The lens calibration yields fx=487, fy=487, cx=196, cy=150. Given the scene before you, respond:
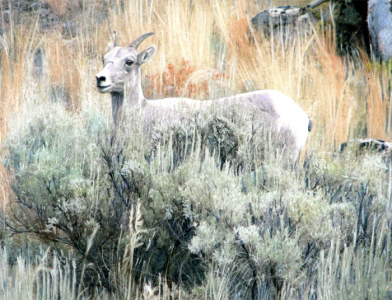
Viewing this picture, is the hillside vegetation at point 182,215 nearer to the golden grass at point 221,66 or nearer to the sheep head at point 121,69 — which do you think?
the sheep head at point 121,69

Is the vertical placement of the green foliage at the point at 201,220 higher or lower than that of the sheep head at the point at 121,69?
lower

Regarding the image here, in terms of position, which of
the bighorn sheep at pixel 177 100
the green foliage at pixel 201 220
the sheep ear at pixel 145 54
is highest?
the sheep ear at pixel 145 54

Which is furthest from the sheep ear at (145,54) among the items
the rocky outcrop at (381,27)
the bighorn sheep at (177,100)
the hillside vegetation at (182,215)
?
the rocky outcrop at (381,27)

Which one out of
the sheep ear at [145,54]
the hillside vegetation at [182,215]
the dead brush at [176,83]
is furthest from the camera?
the dead brush at [176,83]

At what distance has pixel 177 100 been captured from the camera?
538 centimetres

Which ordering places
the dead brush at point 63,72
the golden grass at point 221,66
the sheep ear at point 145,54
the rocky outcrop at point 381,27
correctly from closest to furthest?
the sheep ear at point 145,54
the golden grass at point 221,66
the dead brush at point 63,72
the rocky outcrop at point 381,27

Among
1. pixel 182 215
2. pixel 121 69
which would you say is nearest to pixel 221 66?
pixel 121 69

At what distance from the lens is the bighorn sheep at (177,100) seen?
5059 millimetres

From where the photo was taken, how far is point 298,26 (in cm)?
840

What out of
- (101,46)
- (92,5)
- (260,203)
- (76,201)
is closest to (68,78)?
(101,46)

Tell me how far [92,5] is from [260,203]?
876cm

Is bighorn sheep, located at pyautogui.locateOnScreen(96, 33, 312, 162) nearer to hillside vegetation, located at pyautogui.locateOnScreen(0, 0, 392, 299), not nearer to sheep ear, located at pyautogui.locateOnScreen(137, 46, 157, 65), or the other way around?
sheep ear, located at pyautogui.locateOnScreen(137, 46, 157, 65)

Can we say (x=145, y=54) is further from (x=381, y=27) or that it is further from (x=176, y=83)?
(x=381, y=27)

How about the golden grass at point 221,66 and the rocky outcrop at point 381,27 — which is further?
the rocky outcrop at point 381,27
